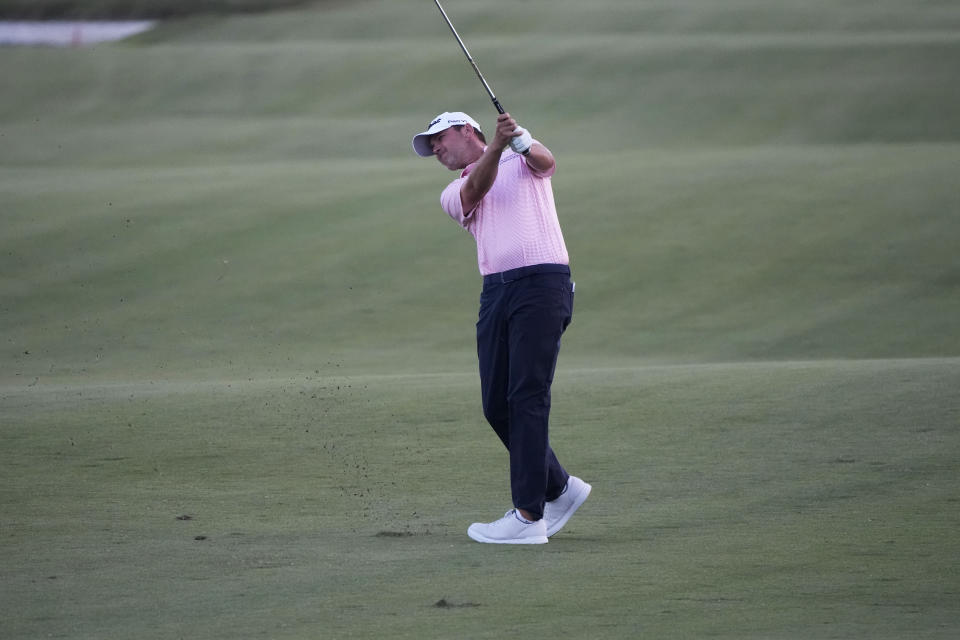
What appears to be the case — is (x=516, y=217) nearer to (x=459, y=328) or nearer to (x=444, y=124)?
(x=444, y=124)

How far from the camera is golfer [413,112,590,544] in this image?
5859mm

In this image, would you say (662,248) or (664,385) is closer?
(664,385)

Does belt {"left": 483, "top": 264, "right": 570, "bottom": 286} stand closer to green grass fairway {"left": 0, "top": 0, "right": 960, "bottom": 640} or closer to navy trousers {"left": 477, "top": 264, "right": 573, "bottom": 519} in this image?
navy trousers {"left": 477, "top": 264, "right": 573, "bottom": 519}

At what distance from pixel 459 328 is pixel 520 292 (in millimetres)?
9759

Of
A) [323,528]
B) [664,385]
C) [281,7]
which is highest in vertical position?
[323,528]

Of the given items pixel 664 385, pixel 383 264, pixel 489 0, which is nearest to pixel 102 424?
pixel 664 385

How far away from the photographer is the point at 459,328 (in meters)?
15.6

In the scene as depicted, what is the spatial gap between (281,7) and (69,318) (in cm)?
2613

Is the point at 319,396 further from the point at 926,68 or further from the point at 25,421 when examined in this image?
the point at 926,68

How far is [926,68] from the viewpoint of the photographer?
2823 centimetres

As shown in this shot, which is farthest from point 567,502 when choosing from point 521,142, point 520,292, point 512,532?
point 521,142

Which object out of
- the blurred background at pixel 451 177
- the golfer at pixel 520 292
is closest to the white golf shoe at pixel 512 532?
the golfer at pixel 520 292

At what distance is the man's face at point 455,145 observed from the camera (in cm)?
600

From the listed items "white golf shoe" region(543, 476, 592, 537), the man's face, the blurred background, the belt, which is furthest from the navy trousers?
the blurred background
